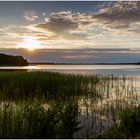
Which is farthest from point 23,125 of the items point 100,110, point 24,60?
point 24,60

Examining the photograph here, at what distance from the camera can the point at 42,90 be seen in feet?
83.4

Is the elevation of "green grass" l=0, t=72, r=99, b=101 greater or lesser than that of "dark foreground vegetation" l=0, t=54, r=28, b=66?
lesser

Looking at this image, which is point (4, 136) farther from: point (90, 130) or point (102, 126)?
point (102, 126)

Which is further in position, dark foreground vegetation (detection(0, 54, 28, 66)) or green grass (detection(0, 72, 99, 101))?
dark foreground vegetation (detection(0, 54, 28, 66))

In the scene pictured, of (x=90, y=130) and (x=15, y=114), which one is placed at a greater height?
(x=15, y=114)

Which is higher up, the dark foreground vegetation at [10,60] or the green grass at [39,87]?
the dark foreground vegetation at [10,60]

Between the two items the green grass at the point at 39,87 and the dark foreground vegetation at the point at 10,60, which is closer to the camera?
the green grass at the point at 39,87

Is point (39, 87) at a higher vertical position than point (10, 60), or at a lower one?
lower

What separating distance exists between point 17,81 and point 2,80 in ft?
5.01

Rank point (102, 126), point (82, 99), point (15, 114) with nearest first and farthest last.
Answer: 1. point (15, 114)
2. point (102, 126)
3. point (82, 99)

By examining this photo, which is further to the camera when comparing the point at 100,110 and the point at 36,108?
the point at 100,110

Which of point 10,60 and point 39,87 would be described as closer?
point 39,87

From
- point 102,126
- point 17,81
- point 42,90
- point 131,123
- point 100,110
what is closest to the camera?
point 131,123

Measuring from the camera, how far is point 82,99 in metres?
22.6
